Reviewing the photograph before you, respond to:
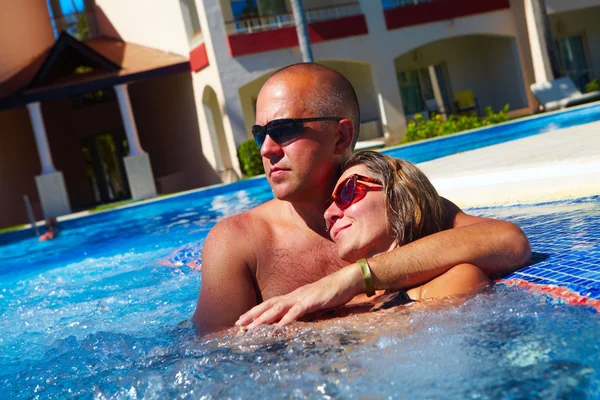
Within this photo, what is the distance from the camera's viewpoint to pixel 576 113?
50.0 ft

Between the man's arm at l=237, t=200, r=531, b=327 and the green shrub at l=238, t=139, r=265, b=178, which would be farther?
the green shrub at l=238, t=139, r=265, b=178

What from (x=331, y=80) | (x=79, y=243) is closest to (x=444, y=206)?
(x=331, y=80)

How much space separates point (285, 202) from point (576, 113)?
13.9 m

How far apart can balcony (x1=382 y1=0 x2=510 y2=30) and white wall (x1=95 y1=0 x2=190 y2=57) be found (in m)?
5.69

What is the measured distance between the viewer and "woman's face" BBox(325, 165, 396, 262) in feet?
8.34

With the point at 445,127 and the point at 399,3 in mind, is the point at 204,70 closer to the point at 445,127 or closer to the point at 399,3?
the point at 399,3

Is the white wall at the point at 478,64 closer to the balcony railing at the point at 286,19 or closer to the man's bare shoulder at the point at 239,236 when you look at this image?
the balcony railing at the point at 286,19

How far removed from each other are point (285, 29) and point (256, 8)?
1.65m

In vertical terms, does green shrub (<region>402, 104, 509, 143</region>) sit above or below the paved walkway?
above

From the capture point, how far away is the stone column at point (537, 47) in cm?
2027

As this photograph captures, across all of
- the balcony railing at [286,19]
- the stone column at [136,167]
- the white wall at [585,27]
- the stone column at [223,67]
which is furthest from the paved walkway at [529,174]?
the white wall at [585,27]

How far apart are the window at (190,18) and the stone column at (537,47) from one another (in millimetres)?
9247

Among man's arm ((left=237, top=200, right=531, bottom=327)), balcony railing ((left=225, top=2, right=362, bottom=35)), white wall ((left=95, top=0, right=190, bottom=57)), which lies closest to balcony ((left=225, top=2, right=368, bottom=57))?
balcony railing ((left=225, top=2, right=362, bottom=35))

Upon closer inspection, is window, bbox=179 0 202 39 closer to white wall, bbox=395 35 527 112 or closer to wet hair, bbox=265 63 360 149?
white wall, bbox=395 35 527 112
